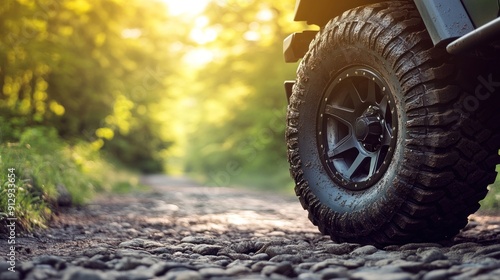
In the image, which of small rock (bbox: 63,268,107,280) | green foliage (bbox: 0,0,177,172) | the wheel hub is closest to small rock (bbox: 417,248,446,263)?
the wheel hub

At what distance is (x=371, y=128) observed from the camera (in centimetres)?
323

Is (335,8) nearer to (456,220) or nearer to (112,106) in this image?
(456,220)

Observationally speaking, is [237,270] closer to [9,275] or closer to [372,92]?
[9,275]

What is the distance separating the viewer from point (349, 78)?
3.43 meters

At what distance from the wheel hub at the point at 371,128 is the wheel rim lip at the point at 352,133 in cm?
4

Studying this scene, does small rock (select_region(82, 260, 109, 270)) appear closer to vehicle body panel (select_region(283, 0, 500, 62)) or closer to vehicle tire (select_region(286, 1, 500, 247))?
vehicle tire (select_region(286, 1, 500, 247))

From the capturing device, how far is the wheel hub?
3.23 meters

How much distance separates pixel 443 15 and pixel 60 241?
105 inches

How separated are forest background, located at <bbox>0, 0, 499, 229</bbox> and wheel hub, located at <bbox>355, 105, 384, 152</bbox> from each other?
238cm

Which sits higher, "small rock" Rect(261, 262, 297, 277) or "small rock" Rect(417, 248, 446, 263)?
"small rock" Rect(417, 248, 446, 263)

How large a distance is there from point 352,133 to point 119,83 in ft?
44.6

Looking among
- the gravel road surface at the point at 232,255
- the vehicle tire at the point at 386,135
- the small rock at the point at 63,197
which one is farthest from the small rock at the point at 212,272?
the small rock at the point at 63,197

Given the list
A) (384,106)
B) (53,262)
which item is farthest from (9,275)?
(384,106)

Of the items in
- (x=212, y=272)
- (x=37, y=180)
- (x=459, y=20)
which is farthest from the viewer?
(x=37, y=180)
